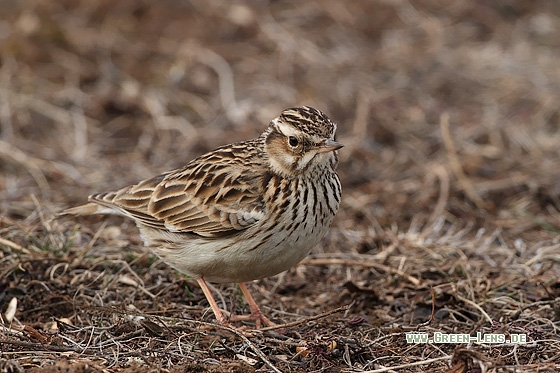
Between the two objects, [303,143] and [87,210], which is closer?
[303,143]

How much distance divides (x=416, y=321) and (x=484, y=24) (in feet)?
28.4

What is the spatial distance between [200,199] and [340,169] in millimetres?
3799

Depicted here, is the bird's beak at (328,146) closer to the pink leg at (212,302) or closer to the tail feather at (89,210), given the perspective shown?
the pink leg at (212,302)

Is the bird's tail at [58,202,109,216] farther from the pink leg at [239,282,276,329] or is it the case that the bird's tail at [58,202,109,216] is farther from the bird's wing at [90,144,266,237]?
the pink leg at [239,282,276,329]

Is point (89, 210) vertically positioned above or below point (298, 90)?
above

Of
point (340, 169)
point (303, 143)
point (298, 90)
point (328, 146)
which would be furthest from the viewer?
point (298, 90)

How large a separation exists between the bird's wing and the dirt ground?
1.72 ft

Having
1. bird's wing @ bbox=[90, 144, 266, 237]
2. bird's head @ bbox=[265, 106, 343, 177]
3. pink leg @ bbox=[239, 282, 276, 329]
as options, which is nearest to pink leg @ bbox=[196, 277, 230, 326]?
pink leg @ bbox=[239, 282, 276, 329]

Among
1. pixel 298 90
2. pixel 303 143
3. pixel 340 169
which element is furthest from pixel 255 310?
pixel 298 90

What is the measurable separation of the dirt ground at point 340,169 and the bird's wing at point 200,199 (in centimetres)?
52

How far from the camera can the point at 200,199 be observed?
662 cm

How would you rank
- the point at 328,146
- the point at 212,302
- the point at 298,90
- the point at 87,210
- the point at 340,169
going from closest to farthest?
1. the point at 328,146
2. the point at 212,302
3. the point at 87,210
4. the point at 340,169
5. the point at 298,90

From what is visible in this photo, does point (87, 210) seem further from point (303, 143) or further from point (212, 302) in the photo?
point (303, 143)

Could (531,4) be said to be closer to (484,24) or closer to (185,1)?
(484,24)
